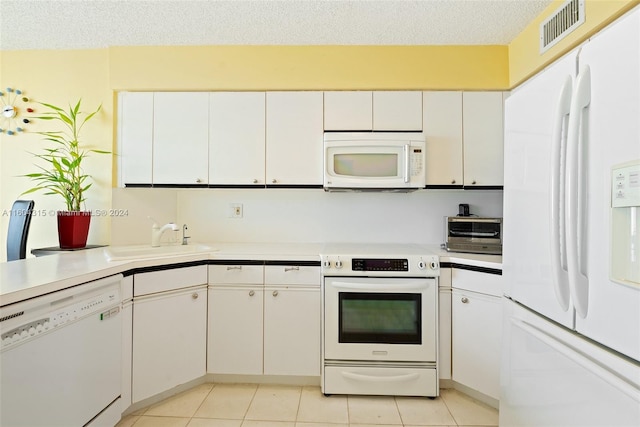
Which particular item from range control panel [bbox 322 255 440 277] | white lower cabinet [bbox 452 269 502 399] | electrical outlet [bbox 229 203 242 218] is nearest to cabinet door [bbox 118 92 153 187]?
electrical outlet [bbox 229 203 242 218]

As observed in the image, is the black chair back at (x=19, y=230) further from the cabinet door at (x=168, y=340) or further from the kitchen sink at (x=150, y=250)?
the cabinet door at (x=168, y=340)

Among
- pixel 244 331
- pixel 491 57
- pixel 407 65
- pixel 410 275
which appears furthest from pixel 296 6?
pixel 244 331

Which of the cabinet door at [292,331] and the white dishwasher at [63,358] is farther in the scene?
the cabinet door at [292,331]

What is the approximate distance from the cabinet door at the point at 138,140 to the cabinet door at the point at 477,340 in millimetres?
2362

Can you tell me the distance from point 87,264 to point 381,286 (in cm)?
165

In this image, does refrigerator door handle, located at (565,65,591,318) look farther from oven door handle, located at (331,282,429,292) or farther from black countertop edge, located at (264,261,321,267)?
black countertop edge, located at (264,261,321,267)

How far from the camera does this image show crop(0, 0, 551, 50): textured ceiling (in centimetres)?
186

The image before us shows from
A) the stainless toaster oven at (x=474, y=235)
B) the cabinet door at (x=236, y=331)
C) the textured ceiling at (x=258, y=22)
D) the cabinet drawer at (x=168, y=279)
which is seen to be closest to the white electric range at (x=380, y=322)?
the stainless toaster oven at (x=474, y=235)

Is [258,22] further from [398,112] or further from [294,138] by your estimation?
[398,112]

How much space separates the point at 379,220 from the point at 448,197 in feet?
1.99

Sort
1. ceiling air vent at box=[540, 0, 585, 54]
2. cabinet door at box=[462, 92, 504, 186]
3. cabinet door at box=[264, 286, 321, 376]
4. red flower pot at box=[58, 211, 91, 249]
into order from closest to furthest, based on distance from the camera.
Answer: ceiling air vent at box=[540, 0, 585, 54], cabinet door at box=[264, 286, 321, 376], red flower pot at box=[58, 211, 91, 249], cabinet door at box=[462, 92, 504, 186]

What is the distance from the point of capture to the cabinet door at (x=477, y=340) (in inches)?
70.9

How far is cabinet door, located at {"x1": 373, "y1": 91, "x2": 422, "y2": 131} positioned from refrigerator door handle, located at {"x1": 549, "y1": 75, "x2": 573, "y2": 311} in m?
1.37

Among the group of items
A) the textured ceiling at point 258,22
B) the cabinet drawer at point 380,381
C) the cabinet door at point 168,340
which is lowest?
the cabinet drawer at point 380,381
